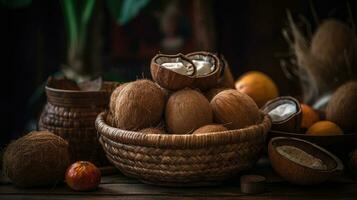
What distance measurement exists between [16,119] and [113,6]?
0.93 m

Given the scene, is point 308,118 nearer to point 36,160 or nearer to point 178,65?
point 178,65

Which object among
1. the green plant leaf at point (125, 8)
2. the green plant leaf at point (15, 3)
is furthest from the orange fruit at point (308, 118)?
the green plant leaf at point (15, 3)

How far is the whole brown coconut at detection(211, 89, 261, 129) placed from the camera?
1162 millimetres

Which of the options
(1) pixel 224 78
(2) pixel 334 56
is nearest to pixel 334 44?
(2) pixel 334 56

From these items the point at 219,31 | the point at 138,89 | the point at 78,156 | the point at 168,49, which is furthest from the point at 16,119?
the point at 138,89

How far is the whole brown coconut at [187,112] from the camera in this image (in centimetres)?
113

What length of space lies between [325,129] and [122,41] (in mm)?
1550

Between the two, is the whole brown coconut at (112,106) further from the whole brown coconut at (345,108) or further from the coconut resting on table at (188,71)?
the whole brown coconut at (345,108)

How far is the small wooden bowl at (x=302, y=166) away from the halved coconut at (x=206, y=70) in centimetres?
20

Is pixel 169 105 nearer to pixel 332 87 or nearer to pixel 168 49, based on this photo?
pixel 332 87

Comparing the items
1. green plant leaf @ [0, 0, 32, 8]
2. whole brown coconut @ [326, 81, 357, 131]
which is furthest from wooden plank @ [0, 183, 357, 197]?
green plant leaf @ [0, 0, 32, 8]

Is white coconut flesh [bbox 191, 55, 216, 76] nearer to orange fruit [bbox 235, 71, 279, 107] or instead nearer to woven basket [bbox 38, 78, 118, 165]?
woven basket [bbox 38, 78, 118, 165]

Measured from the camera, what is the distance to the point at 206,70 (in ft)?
4.17

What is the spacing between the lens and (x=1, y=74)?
2.62 m
